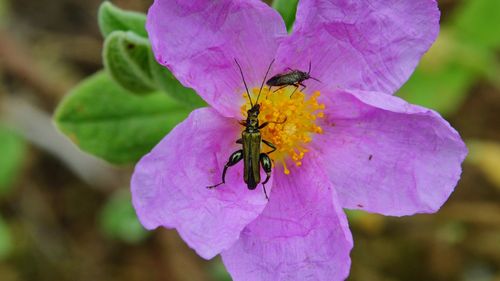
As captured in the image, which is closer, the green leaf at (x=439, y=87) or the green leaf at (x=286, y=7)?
the green leaf at (x=286, y=7)

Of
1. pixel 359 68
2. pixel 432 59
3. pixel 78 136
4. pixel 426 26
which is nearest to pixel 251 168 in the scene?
pixel 359 68

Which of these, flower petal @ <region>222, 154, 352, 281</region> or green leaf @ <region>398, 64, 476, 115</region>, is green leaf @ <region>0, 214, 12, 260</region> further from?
green leaf @ <region>398, 64, 476, 115</region>

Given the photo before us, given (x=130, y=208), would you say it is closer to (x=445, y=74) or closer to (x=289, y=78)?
(x=289, y=78)

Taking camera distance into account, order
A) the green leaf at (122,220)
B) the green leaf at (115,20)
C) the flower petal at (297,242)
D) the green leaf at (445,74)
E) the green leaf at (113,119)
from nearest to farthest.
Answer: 1. the flower petal at (297,242)
2. the green leaf at (115,20)
3. the green leaf at (113,119)
4. the green leaf at (122,220)
5. the green leaf at (445,74)

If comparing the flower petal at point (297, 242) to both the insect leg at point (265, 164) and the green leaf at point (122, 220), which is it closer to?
the insect leg at point (265, 164)

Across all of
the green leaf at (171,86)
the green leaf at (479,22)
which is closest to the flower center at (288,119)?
the green leaf at (171,86)

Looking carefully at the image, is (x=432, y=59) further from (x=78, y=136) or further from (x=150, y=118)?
(x=78, y=136)

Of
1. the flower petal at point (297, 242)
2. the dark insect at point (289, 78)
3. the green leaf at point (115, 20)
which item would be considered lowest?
the flower petal at point (297, 242)

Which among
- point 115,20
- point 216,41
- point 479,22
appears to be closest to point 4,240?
point 115,20
